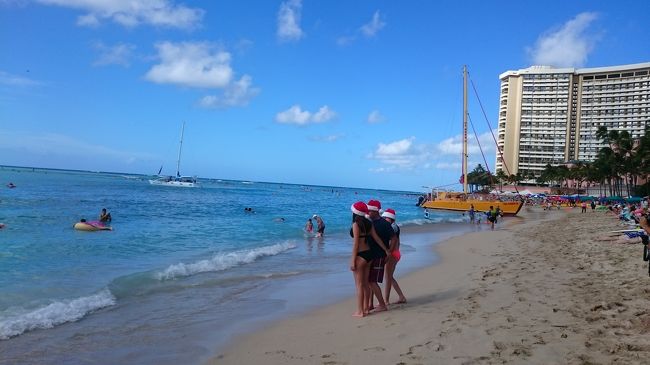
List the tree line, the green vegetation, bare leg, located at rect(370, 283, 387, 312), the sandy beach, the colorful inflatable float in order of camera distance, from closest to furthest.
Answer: the sandy beach < bare leg, located at rect(370, 283, 387, 312) < the colorful inflatable float < the green vegetation < the tree line

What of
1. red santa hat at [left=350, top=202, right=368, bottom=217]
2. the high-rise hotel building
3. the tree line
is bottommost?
red santa hat at [left=350, top=202, right=368, bottom=217]

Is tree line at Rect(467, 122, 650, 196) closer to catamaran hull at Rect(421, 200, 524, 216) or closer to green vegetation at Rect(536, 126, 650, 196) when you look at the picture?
green vegetation at Rect(536, 126, 650, 196)

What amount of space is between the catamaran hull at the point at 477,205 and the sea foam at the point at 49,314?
131 feet

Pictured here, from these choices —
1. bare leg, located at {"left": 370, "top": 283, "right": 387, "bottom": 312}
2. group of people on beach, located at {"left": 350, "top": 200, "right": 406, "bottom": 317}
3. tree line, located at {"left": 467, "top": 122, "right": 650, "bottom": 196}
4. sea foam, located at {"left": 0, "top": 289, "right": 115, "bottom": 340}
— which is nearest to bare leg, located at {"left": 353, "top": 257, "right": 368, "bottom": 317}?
group of people on beach, located at {"left": 350, "top": 200, "right": 406, "bottom": 317}

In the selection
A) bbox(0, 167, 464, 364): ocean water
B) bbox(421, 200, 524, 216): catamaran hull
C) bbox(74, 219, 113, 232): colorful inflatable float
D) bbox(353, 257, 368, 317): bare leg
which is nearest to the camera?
bbox(0, 167, 464, 364): ocean water

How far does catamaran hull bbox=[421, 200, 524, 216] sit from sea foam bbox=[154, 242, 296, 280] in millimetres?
32677

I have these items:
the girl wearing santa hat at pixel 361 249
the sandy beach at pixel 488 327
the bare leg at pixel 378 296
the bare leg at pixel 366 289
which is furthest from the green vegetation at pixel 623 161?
the girl wearing santa hat at pixel 361 249

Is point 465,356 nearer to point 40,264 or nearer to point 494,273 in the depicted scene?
point 494,273

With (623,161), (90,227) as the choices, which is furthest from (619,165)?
(90,227)

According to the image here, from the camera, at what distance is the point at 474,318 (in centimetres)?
641

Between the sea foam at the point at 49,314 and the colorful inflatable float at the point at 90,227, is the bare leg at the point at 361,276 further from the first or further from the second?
the colorful inflatable float at the point at 90,227

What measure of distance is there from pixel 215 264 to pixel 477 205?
3738cm

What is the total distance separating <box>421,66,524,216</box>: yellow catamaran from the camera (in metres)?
44.5

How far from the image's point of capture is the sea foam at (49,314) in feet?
21.9
